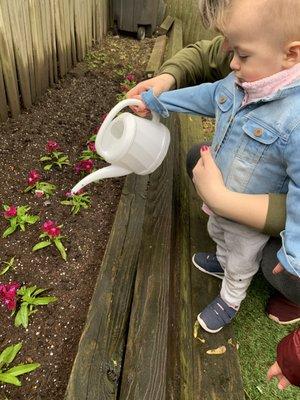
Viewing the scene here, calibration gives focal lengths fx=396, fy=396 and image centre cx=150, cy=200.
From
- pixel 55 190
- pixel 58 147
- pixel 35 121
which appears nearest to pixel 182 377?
pixel 55 190

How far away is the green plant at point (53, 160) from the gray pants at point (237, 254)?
125 cm

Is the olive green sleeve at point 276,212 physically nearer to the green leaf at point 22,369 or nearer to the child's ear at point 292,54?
the child's ear at point 292,54

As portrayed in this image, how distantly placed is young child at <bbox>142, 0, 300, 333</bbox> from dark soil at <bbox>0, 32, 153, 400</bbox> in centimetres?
64

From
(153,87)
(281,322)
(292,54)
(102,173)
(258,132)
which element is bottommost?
(281,322)

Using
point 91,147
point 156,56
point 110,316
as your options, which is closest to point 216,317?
point 110,316

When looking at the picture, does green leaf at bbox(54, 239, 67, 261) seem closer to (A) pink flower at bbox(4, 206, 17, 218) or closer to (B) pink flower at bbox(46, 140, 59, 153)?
(A) pink flower at bbox(4, 206, 17, 218)

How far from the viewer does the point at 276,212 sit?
1418 mm

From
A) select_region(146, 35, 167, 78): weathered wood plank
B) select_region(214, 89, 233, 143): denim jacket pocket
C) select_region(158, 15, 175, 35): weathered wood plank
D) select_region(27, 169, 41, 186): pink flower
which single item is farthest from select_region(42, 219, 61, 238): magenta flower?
select_region(158, 15, 175, 35): weathered wood plank

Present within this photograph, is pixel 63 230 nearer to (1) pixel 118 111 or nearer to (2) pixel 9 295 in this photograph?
(2) pixel 9 295

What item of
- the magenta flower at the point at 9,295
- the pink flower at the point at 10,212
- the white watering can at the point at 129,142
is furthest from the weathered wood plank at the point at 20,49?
the magenta flower at the point at 9,295

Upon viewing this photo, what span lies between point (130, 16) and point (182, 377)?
4897 millimetres

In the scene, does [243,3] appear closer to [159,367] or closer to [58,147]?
[159,367]

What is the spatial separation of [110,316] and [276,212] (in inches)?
32.1

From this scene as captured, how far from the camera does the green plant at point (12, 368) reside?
1495 mm
